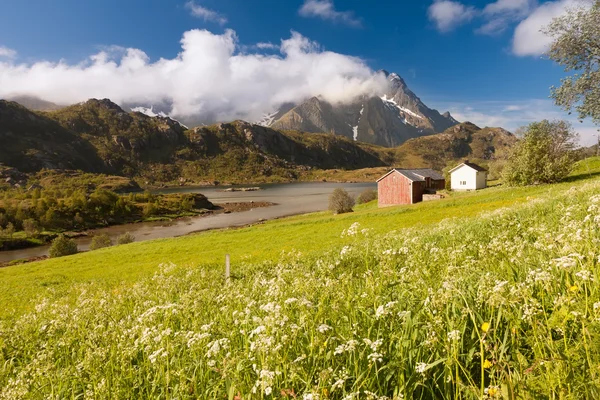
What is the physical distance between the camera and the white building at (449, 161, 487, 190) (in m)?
75.9

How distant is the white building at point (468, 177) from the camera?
75875 mm

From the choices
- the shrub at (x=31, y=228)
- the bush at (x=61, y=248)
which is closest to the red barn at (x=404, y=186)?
the bush at (x=61, y=248)

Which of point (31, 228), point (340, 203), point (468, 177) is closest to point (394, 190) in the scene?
point (340, 203)

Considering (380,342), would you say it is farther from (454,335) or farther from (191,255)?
(191,255)

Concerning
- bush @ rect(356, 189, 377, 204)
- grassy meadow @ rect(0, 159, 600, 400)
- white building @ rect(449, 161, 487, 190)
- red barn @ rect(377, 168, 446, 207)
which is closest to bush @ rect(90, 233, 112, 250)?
red barn @ rect(377, 168, 446, 207)

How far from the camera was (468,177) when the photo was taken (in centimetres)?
7725

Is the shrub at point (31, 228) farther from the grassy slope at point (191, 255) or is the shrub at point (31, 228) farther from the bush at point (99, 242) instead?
the grassy slope at point (191, 255)

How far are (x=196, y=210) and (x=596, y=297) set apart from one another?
416ft

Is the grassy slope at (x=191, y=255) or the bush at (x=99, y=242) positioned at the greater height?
the grassy slope at (x=191, y=255)

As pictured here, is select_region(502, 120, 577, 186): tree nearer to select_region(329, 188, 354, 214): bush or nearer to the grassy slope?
the grassy slope

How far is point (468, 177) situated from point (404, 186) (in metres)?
21.1

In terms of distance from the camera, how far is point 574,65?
87.0ft

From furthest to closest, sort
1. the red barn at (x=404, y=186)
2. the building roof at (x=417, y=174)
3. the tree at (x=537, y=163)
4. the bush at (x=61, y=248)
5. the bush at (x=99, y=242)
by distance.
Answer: the building roof at (x=417, y=174)
the red barn at (x=404, y=186)
the bush at (x=99, y=242)
the bush at (x=61, y=248)
the tree at (x=537, y=163)

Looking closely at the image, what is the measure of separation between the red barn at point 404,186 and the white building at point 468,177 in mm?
9137
